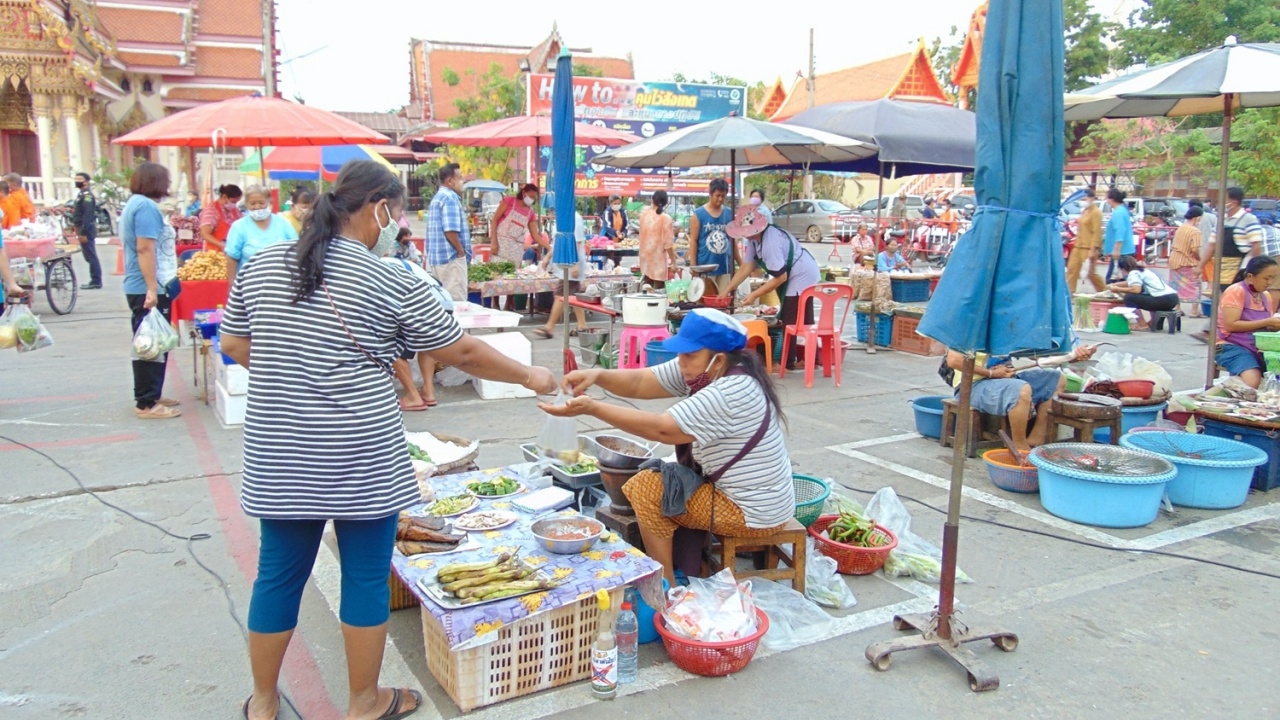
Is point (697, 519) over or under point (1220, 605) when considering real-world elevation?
over

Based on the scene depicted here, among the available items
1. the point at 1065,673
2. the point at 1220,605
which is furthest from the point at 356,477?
the point at 1220,605

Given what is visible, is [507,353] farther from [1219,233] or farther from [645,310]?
[1219,233]

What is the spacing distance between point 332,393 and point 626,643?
152 centimetres

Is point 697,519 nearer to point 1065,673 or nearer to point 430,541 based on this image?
point 430,541

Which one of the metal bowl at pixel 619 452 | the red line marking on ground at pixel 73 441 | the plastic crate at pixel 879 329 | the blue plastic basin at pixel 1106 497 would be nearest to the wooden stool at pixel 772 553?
the metal bowl at pixel 619 452

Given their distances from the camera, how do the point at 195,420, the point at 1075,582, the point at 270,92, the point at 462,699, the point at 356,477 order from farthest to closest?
the point at 270,92
the point at 195,420
the point at 1075,582
the point at 462,699
the point at 356,477

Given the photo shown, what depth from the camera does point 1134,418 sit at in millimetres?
6695

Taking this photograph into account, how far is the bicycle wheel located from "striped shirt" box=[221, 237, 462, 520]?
1193cm

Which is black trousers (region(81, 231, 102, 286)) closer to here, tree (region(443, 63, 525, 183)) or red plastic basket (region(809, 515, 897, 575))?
tree (region(443, 63, 525, 183))

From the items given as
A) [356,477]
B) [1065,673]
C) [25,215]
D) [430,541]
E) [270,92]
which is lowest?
[1065,673]

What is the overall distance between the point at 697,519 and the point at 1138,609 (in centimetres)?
218

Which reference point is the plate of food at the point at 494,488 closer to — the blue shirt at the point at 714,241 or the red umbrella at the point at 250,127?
the red umbrella at the point at 250,127

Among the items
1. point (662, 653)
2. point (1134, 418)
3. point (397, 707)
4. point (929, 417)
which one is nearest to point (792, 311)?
point (929, 417)

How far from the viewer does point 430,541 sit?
3.80 meters
